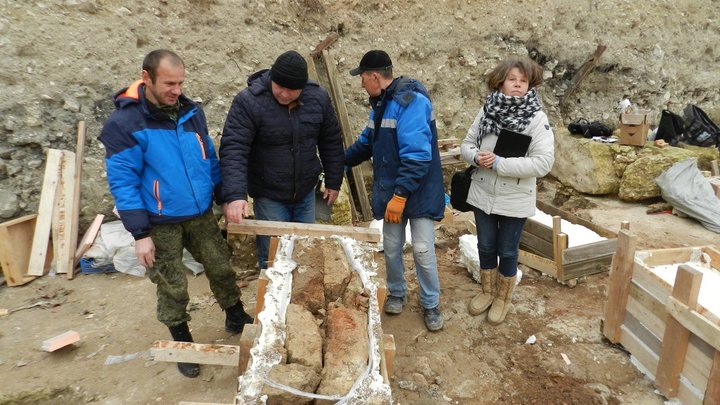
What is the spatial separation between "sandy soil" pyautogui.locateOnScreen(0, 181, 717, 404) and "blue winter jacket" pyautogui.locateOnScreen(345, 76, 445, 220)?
115 centimetres

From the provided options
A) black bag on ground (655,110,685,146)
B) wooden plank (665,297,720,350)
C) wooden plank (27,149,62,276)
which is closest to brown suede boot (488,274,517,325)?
wooden plank (665,297,720,350)

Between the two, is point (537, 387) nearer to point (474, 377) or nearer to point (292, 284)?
point (474, 377)

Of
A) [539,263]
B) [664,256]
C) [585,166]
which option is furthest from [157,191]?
[585,166]

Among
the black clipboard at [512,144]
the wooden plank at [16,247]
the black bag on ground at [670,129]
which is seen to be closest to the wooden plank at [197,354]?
the black clipboard at [512,144]

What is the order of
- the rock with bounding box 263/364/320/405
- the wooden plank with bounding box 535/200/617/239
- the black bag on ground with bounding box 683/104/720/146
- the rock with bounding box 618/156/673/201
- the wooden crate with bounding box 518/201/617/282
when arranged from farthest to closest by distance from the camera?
the black bag on ground with bounding box 683/104/720/146 → the rock with bounding box 618/156/673/201 → the wooden plank with bounding box 535/200/617/239 → the wooden crate with bounding box 518/201/617/282 → the rock with bounding box 263/364/320/405

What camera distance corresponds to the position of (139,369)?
3.51 m

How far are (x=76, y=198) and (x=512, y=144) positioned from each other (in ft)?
15.0

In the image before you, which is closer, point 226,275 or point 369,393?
point 369,393

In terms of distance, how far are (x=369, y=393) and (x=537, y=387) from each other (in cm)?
204

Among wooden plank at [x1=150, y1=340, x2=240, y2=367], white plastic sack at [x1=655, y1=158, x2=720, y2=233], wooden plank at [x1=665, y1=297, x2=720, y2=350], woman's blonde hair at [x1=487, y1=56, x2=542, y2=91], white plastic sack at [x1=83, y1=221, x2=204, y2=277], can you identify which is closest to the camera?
wooden plank at [x1=665, y1=297, x2=720, y2=350]

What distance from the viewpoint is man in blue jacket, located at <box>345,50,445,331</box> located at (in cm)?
330

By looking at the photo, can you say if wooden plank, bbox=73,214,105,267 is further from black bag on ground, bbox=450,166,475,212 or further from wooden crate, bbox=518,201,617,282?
wooden crate, bbox=518,201,617,282

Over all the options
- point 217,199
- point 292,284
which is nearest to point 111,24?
point 217,199

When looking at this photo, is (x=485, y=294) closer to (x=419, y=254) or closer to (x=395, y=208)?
(x=419, y=254)
